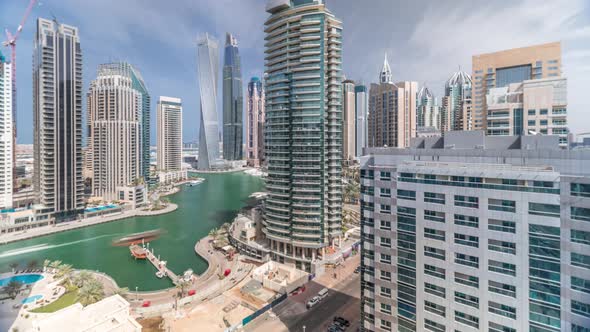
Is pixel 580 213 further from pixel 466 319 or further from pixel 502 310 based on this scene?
pixel 466 319

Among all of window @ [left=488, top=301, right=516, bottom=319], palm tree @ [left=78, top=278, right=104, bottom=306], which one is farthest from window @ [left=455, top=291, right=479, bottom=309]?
palm tree @ [left=78, top=278, right=104, bottom=306]

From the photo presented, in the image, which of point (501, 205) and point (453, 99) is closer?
point (501, 205)

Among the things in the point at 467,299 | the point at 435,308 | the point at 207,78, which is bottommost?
the point at 435,308

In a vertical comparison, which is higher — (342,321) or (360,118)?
(360,118)

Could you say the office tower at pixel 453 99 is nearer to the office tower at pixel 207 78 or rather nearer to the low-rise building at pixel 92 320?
the low-rise building at pixel 92 320

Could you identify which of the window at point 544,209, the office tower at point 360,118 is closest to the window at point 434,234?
the window at point 544,209

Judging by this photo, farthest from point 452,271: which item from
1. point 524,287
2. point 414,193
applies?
point 414,193

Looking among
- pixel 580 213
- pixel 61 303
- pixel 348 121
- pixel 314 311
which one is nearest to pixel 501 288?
pixel 580 213

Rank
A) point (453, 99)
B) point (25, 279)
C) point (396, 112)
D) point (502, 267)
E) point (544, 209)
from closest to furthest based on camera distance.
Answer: point (544, 209) < point (502, 267) < point (25, 279) < point (453, 99) < point (396, 112)

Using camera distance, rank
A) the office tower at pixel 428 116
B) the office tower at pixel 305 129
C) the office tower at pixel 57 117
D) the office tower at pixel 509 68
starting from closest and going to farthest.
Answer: the office tower at pixel 509 68 < the office tower at pixel 305 129 < the office tower at pixel 57 117 < the office tower at pixel 428 116
